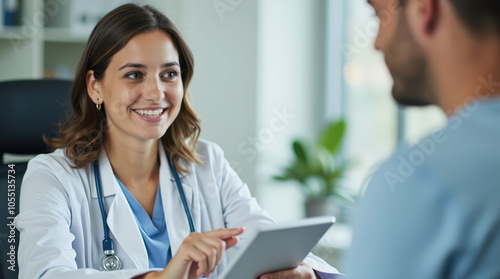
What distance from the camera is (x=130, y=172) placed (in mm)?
1756

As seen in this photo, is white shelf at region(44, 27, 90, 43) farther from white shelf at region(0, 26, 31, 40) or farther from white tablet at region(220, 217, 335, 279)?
white tablet at region(220, 217, 335, 279)

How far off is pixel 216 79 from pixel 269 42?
1.29ft

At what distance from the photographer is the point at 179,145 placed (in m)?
1.84

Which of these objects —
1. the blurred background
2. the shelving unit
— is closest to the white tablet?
the blurred background

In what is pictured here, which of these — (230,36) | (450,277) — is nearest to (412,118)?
(230,36)

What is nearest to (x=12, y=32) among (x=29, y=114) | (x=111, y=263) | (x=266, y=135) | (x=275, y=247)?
(x=29, y=114)

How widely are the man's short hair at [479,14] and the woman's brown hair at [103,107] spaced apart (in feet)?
3.78

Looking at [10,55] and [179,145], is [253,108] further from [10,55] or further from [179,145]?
[179,145]

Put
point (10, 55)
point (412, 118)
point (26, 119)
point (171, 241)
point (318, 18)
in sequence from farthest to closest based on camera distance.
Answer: point (318, 18), point (412, 118), point (10, 55), point (26, 119), point (171, 241)

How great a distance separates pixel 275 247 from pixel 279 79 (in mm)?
2517

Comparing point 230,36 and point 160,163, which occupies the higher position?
point 230,36

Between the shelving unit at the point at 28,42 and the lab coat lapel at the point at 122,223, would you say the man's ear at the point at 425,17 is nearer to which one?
the lab coat lapel at the point at 122,223

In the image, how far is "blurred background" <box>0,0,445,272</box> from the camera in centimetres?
335

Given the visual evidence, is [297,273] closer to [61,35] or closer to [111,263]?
[111,263]
